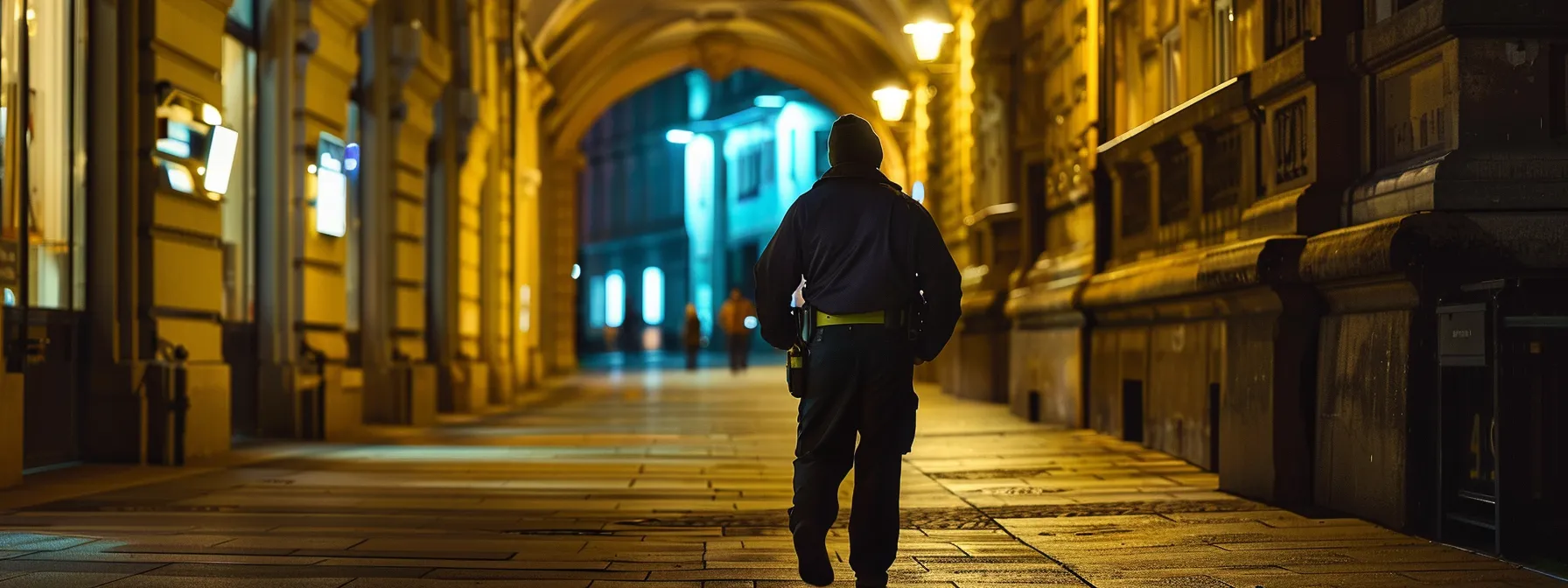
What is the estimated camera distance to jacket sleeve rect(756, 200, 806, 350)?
5.89m

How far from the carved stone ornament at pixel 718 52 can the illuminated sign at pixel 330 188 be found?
21.7 m

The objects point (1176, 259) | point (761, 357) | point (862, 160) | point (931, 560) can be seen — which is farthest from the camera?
point (761, 357)

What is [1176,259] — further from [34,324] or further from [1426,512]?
[34,324]

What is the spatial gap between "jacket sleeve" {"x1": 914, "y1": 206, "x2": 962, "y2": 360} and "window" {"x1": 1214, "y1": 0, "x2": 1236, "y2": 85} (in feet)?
16.9

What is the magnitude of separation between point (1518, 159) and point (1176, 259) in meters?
4.06

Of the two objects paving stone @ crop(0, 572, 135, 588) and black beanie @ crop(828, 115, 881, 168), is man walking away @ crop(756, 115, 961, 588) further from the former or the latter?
paving stone @ crop(0, 572, 135, 588)

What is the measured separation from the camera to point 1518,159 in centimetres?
709

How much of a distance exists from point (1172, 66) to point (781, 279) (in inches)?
279

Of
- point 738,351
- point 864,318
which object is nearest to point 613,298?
point 738,351

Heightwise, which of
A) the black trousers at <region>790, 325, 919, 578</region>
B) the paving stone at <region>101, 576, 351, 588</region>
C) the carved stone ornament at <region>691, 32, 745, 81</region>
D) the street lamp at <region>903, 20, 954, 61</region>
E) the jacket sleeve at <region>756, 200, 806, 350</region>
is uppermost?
the carved stone ornament at <region>691, 32, 745, 81</region>

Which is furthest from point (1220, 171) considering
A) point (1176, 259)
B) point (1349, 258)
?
point (1349, 258)

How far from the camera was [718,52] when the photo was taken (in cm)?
3616

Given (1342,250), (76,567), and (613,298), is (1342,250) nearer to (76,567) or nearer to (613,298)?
(76,567)

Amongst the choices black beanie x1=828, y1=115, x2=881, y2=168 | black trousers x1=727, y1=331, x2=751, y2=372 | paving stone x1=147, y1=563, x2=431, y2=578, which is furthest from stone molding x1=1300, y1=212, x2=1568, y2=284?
black trousers x1=727, y1=331, x2=751, y2=372
